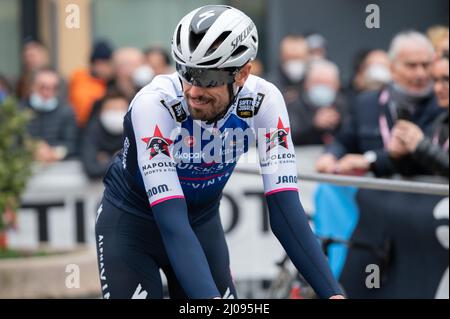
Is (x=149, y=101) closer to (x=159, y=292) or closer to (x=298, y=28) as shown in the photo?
(x=159, y=292)

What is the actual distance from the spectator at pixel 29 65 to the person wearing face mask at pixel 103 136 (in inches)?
57.5

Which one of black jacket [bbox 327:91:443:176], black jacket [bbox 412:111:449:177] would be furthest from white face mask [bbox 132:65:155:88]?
black jacket [bbox 412:111:449:177]

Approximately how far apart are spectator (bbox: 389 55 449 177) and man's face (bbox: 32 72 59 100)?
4.85 meters

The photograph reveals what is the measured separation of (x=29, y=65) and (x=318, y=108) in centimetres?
370

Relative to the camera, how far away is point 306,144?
9.45m

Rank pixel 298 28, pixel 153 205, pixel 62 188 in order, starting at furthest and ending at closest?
pixel 298 28 < pixel 62 188 < pixel 153 205

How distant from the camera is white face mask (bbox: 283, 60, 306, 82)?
11.3m

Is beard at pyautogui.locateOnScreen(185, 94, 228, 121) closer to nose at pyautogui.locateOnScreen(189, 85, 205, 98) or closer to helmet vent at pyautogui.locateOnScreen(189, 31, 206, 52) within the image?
nose at pyautogui.locateOnScreen(189, 85, 205, 98)

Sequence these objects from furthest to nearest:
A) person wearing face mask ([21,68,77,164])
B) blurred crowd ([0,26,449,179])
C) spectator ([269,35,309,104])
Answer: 1. spectator ([269,35,309,104])
2. person wearing face mask ([21,68,77,164])
3. blurred crowd ([0,26,449,179])

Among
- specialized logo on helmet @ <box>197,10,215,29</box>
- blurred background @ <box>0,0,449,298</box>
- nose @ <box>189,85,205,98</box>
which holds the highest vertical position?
specialized logo on helmet @ <box>197,10,215,29</box>

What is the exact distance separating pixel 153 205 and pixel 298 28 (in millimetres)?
12695

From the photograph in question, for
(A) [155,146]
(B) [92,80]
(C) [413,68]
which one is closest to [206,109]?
(A) [155,146]

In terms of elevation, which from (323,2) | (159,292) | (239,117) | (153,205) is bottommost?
(159,292)

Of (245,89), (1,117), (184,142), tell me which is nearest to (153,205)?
(184,142)
